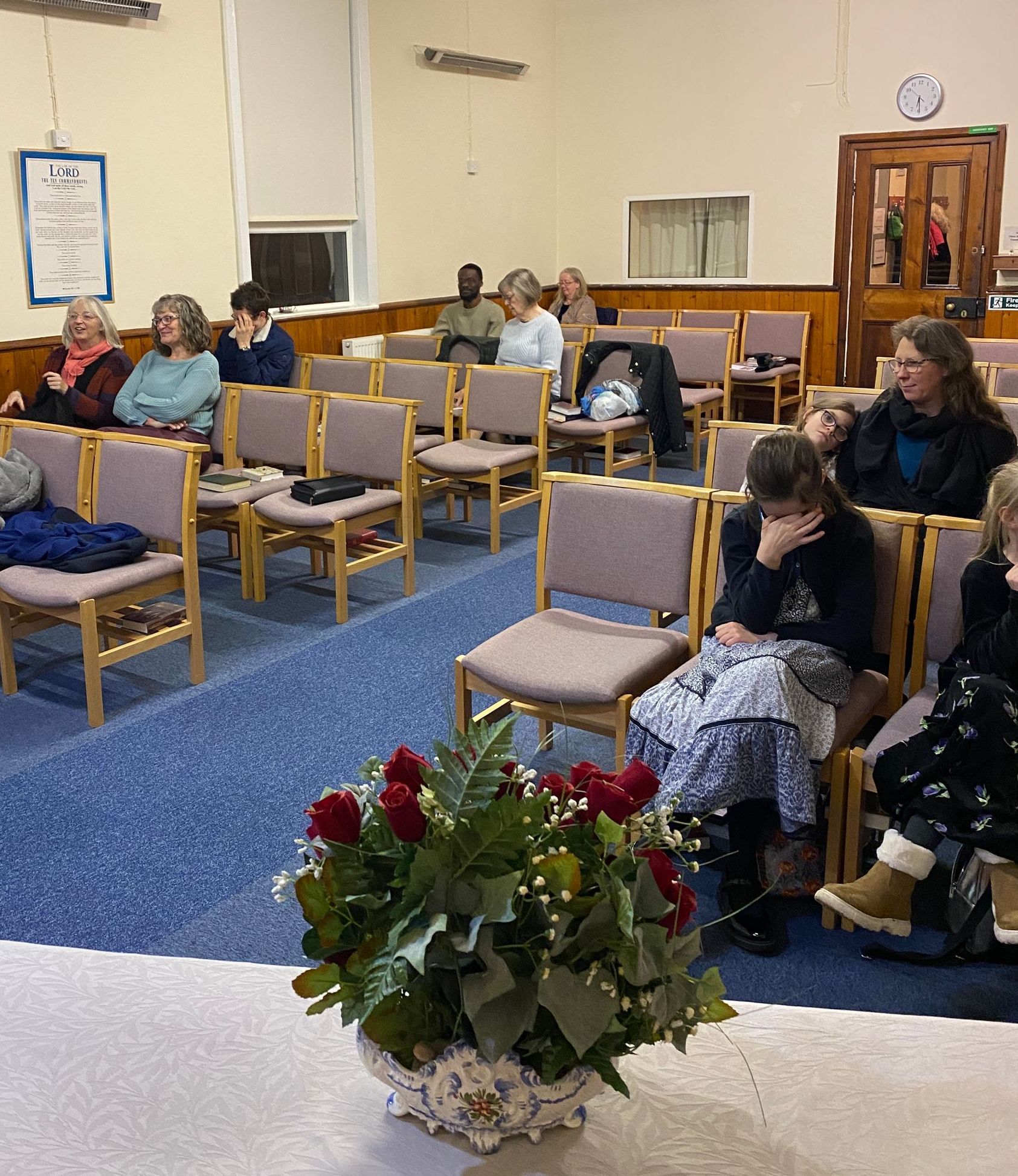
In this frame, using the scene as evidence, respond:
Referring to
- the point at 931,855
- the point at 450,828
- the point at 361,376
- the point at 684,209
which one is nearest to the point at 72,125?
the point at 361,376

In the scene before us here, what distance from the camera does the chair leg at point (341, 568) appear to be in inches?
189

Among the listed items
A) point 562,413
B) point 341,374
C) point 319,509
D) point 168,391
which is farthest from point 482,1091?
point 562,413

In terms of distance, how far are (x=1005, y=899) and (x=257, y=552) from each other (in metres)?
3.42

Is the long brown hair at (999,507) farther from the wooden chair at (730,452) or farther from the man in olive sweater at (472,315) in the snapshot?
the man in olive sweater at (472,315)

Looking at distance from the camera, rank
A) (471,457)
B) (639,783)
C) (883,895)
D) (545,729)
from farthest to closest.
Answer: (471,457), (545,729), (883,895), (639,783)

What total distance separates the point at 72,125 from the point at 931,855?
228 inches

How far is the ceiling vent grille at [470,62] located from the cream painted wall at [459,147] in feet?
0.19

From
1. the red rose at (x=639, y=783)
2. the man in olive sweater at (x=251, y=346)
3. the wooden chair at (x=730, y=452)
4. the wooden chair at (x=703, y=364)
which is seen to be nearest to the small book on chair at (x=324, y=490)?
the man in olive sweater at (x=251, y=346)

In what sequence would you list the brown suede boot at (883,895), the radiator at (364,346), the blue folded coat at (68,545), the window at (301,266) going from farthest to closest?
1. the radiator at (364,346)
2. the window at (301,266)
3. the blue folded coat at (68,545)
4. the brown suede boot at (883,895)

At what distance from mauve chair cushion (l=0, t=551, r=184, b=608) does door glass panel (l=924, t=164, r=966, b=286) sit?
266 inches

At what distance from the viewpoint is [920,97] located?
8.62 m

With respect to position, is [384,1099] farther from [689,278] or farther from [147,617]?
[689,278]

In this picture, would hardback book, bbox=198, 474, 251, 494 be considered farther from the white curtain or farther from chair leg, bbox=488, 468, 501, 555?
the white curtain

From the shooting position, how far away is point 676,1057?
128cm
